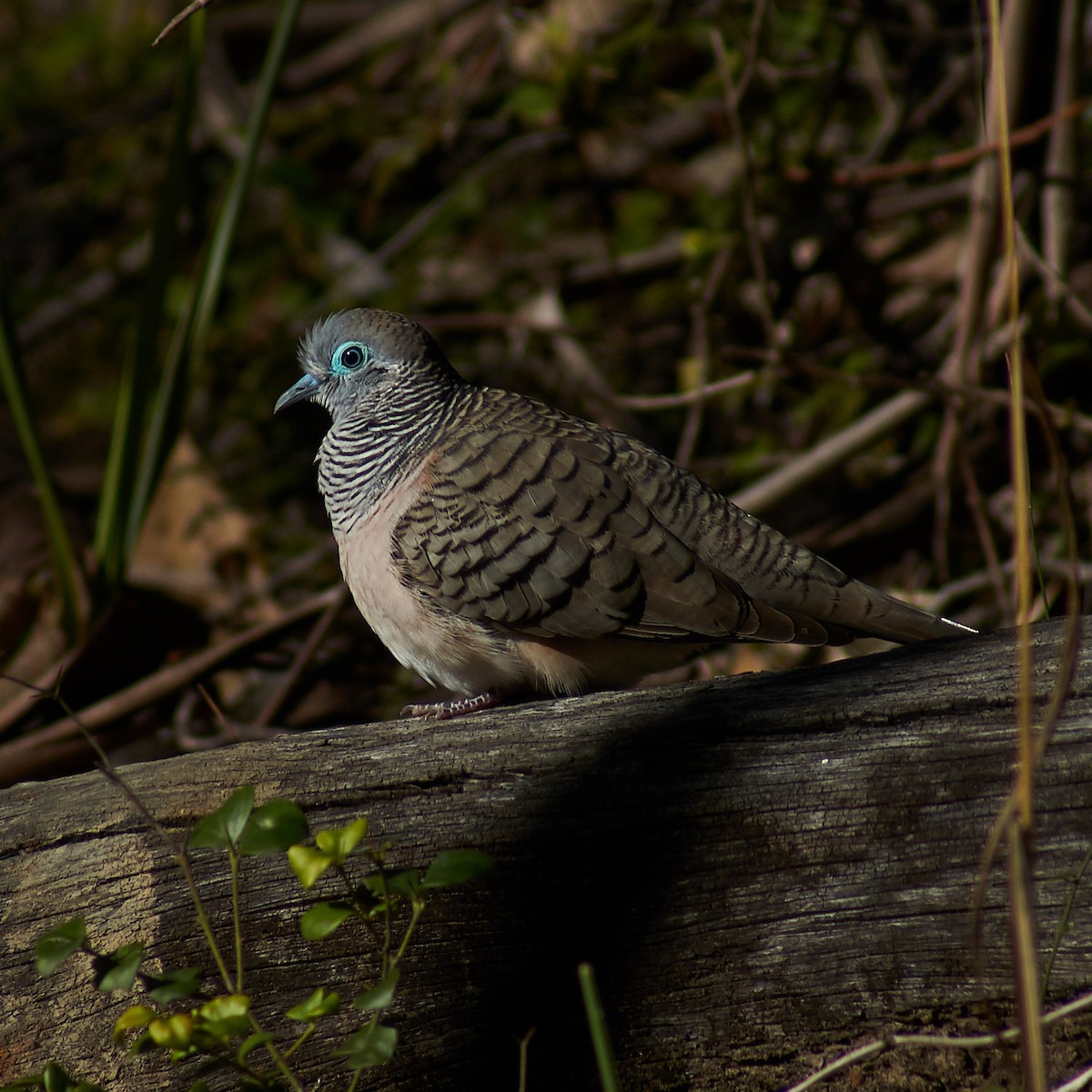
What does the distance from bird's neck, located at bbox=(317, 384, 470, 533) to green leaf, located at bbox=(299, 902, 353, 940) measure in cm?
173

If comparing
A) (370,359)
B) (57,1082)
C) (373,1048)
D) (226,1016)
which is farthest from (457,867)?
(370,359)

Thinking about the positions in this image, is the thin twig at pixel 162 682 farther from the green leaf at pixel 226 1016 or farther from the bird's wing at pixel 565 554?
the green leaf at pixel 226 1016

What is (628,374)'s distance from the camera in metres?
7.05

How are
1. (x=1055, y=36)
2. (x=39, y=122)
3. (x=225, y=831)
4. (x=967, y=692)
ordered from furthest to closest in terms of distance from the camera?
(x=39, y=122) → (x=1055, y=36) → (x=967, y=692) → (x=225, y=831)

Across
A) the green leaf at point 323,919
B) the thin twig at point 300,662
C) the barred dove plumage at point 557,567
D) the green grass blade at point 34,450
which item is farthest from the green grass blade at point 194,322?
the green leaf at point 323,919

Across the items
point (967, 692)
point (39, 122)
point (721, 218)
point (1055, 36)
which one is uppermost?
point (39, 122)

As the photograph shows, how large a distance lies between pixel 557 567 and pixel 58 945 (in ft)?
5.41

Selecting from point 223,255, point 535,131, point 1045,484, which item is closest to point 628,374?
point 535,131

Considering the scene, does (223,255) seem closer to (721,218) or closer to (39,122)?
(721,218)

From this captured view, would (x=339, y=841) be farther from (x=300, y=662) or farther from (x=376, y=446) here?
(x=300, y=662)

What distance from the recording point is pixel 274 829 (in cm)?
188

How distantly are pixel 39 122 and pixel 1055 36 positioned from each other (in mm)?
6965

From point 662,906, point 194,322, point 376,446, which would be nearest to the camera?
point 662,906

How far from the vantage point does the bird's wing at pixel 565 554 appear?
318 centimetres
